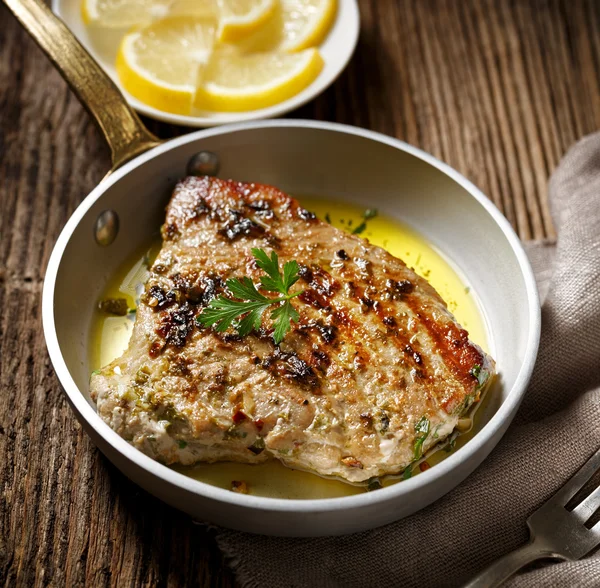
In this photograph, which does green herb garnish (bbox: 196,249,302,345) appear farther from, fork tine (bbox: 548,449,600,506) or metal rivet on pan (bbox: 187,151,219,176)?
fork tine (bbox: 548,449,600,506)

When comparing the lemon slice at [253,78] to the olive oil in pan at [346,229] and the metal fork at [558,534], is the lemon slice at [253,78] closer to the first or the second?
the olive oil in pan at [346,229]

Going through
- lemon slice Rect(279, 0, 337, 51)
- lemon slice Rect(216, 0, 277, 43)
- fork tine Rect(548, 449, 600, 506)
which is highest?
lemon slice Rect(216, 0, 277, 43)

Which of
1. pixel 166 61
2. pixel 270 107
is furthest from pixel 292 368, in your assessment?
pixel 166 61

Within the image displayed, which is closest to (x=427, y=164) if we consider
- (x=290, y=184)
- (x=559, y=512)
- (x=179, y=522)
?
(x=290, y=184)

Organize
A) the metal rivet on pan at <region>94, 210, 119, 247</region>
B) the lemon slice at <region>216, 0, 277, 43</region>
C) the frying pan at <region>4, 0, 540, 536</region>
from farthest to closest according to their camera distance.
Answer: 1. the lemon slice at <region>216, 0, 277, 43</region>
2. the metal rivet on pan at <region>94, 210, 119, 247</region>
3. the frying pan at <region>4, 0, 540, 536</region>

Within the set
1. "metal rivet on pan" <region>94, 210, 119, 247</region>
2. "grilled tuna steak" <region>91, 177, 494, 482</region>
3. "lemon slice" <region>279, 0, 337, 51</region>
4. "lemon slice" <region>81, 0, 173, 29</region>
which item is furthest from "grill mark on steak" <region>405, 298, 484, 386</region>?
"lemon slice" <region>81, 0, 173, 29</region>

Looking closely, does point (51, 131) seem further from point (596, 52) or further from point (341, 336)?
point (596, 52)

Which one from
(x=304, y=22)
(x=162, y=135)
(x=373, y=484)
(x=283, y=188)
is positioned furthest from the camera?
(x=304, y=22)

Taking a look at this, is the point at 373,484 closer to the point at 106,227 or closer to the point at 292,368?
the point at 292,368
